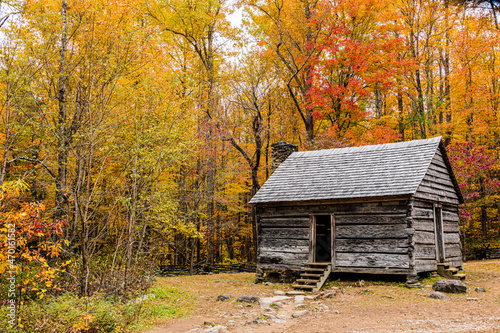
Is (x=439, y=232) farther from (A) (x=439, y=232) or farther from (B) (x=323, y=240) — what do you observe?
(B) (x=323, y=240)

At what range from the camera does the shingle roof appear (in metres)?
11.7

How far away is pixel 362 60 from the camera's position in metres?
19.1

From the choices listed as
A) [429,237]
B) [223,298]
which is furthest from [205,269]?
[429,237]

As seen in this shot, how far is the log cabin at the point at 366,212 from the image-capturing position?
1133 cm

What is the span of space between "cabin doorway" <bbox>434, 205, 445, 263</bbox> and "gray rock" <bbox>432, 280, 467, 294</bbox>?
2.68 meters

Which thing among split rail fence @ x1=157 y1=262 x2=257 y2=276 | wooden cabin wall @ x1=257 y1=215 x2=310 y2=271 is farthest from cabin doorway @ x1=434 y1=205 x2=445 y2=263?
split rail fence @ x1=157 y1=262 x2=257 y2=276

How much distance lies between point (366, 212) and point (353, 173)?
1.75 m

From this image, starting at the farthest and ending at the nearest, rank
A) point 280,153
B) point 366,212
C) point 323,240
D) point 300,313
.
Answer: point 280,153 → point 323,240 → point 366,212 → point 300,313

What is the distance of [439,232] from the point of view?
13039mm

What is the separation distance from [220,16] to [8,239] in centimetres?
1949

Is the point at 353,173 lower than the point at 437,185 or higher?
higher

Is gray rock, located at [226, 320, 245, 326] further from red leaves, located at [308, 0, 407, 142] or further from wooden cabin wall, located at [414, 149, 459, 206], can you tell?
red leaves, located at [308, 0, 407, 142]

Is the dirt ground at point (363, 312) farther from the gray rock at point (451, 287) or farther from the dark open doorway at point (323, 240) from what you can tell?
the dark open doorway at point (323, 240)

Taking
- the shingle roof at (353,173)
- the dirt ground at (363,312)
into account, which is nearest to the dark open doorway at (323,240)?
the shingle roof at (353,173)
